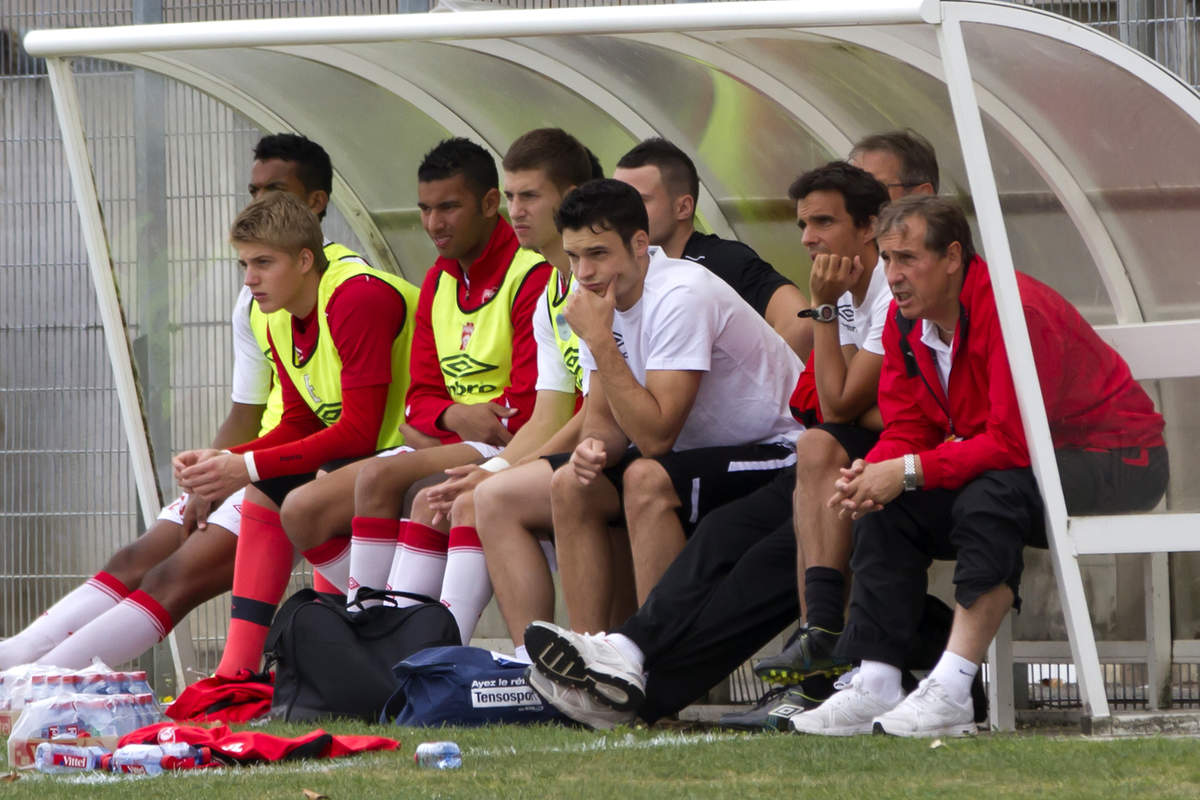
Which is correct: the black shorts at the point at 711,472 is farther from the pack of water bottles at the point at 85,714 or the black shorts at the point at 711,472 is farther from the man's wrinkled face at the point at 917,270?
the pack of water bottles at the point at 85,714

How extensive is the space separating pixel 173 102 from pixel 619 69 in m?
2.36

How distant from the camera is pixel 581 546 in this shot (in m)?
5.43

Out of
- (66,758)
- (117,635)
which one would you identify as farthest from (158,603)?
(66,758)

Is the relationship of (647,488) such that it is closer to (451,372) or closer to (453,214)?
(451,372)

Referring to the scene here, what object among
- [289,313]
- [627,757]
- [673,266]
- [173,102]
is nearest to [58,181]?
[173,102]

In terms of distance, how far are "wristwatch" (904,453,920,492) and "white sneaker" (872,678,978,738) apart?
496 millimetres

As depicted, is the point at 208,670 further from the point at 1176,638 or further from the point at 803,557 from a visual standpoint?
the point at 1176,638

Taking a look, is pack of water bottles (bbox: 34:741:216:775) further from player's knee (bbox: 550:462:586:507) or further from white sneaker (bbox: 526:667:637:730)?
player's knee (bbox: 550:462:586:507)

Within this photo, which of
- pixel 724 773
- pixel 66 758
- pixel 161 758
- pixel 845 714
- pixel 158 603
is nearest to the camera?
pixel 724 773

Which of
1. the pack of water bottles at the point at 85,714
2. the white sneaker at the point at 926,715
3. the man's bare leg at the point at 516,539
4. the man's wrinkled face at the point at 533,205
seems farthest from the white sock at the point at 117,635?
the white sneaker at the point at 926,715

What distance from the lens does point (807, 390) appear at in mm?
5523

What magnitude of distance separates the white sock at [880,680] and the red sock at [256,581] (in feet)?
8.33

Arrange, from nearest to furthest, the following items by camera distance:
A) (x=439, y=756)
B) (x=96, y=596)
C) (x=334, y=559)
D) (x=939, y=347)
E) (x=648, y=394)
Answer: (x=439, y=756) < (x=939, y=347) < (x=648, y=394) < (x=334, y=559) < (x=96, y=596)

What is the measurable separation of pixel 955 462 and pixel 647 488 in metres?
0.92
